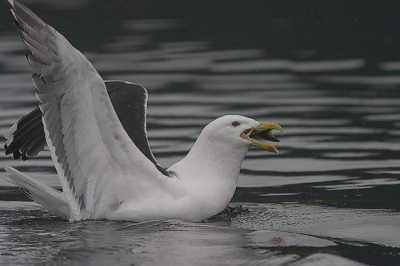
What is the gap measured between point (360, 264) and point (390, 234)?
128 cm

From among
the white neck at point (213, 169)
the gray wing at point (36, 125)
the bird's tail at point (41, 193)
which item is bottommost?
the bird's tail at point (41, 193)

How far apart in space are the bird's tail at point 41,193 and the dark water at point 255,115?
18 cm

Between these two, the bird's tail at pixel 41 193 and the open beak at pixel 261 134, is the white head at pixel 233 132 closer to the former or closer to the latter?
the open beak at pixel 261 134

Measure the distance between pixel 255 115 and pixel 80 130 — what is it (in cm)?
558

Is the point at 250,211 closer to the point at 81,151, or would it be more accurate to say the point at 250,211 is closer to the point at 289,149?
the point at 81,151

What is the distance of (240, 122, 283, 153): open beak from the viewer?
461 inches

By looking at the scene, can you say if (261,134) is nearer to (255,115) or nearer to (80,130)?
(80,130)

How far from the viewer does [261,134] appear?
12109 millimetres

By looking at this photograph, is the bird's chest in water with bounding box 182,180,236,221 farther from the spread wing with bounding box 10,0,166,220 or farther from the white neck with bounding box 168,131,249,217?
the spread wing with bounding box 10,0,166,220

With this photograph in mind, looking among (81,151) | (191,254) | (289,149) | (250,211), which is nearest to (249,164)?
(289,149)

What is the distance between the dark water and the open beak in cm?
65

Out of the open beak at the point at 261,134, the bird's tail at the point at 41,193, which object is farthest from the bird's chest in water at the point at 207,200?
the bird's tail at the point at 41,193

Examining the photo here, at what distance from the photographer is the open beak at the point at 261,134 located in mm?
11703

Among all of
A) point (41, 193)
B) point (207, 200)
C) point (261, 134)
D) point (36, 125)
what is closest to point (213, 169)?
point (207, 200)
